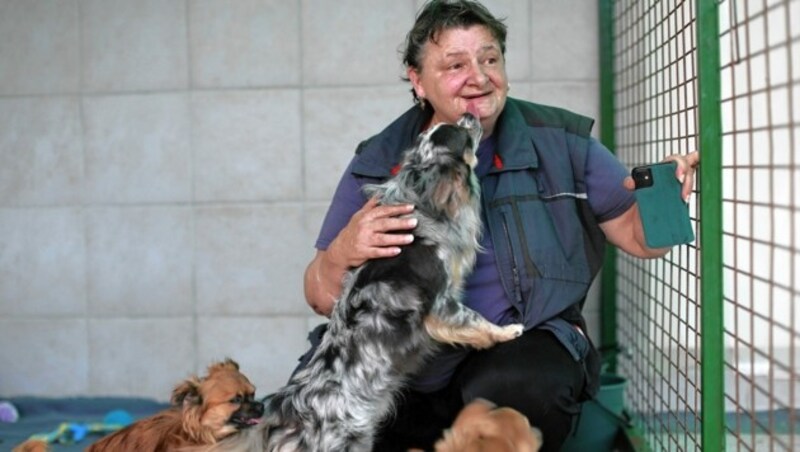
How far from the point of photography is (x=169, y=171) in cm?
461

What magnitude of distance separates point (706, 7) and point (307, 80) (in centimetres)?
247

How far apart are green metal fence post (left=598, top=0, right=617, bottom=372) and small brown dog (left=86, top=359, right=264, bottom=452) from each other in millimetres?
1874

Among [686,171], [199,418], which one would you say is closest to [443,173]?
[686,171]

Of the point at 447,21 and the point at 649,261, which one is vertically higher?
the point at 447,21

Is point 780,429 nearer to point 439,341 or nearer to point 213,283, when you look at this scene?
point 439,341

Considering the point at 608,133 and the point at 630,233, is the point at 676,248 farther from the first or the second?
the point at 608,133

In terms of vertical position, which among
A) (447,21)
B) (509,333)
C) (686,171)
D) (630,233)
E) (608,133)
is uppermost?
(447,21)

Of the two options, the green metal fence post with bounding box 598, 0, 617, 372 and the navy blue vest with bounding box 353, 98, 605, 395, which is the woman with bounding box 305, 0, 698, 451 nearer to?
the navy blue vest with bounding box 353, 98, 605, 395

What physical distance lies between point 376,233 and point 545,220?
1.80ft

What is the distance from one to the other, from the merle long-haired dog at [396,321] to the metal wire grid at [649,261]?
1.00 meters

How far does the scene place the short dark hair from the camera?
2.97m

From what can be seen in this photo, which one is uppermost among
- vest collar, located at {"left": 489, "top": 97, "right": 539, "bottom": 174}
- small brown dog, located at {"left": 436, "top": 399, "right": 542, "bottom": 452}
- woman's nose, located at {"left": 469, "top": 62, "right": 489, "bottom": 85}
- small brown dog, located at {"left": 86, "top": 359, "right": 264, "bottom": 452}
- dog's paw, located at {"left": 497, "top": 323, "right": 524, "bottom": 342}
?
woman's nose, located at {"left": 469, "top": 62, "right": 489, "bottom": 85}

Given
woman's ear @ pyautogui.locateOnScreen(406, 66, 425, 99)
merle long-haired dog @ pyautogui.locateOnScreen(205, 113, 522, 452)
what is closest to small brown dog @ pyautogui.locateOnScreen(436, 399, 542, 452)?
merle long-haired dog @ pyautogui.locateOnScreen(205, 113, 522, 452)

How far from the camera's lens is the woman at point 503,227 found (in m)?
2.73
